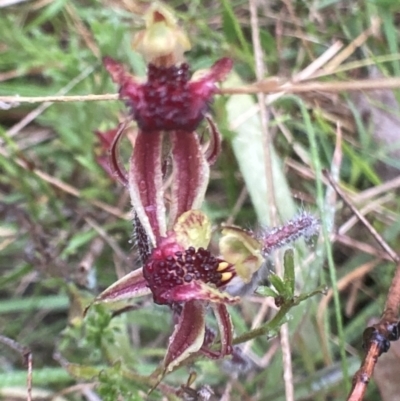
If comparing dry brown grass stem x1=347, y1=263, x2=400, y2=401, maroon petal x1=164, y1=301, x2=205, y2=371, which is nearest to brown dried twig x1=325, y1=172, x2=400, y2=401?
dry brown grass stem x1=347, y1=263, x2=400, y2=401

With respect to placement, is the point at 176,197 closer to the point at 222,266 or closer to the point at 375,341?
the point at 222,266

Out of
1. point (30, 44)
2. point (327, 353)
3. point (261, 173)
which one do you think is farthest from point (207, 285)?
point (30, 44)

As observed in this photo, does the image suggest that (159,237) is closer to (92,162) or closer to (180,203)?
(180,203)

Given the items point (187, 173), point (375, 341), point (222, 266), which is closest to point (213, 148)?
point (187, 173)

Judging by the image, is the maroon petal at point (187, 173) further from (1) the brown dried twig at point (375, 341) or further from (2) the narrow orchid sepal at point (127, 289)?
(1) the brown dried twig at point (375, 341)

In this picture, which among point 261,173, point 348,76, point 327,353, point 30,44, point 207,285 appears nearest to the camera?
point 207,285

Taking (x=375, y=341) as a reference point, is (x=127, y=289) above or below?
above
